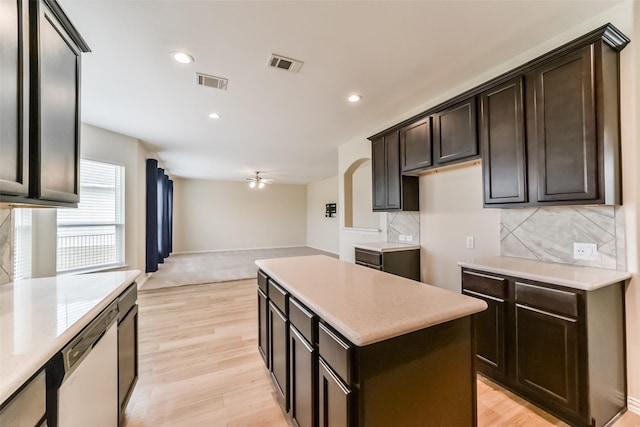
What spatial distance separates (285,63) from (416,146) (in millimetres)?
1732

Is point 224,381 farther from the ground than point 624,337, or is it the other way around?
point 624,337

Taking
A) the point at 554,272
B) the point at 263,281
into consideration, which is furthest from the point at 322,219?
the point at 554,272

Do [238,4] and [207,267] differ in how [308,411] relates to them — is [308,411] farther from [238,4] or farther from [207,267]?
[207,267]

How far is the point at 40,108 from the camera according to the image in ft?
4.00

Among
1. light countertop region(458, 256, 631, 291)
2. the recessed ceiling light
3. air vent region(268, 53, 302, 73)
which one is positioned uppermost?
air vent region(268, 53, 302, 73)

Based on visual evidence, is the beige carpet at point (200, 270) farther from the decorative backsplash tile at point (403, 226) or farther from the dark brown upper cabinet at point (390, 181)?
the dark brown upper cabinet at point (390, 181)

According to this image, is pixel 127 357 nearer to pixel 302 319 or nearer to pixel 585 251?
pixel 302 319

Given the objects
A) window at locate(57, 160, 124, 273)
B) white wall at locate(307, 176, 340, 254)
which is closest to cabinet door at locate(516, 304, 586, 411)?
window at locate(57, 160, 124, 273)

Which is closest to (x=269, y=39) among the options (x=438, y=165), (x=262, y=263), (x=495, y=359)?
(x=262, y=263)

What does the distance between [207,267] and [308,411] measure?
607cm

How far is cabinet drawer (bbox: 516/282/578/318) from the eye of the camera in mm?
1607

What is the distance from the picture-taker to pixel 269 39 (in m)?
2.01

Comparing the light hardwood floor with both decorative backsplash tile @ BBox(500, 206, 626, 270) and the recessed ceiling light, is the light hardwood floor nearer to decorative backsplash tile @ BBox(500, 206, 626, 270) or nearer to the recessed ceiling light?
decorative backsplash tile @ BBox(500, 206, 626, 270)

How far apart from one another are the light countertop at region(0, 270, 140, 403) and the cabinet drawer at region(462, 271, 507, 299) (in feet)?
8.30
